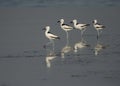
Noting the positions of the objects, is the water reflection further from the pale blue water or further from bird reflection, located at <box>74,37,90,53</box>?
the pale blue water

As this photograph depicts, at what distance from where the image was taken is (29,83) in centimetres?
1574

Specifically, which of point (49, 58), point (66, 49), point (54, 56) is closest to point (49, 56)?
point (54, 56)

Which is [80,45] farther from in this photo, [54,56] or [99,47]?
[54,56]

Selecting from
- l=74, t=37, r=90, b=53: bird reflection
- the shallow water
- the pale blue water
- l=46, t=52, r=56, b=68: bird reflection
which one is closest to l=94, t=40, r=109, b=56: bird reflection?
the shallow water

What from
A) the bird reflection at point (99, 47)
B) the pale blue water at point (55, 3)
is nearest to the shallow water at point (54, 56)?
the bird reflection at point (99, 47)

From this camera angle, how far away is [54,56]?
19.8 meters

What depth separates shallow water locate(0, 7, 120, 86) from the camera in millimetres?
16156

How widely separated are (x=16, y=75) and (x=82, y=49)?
188 inches

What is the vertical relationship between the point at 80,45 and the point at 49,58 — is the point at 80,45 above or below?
above

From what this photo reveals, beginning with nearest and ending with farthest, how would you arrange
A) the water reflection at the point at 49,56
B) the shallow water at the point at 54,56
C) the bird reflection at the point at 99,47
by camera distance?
1. the shallow water at the point at 54,56
2. the water reflection at the point at 49,56
3. the bird reflection at the point at 99,47

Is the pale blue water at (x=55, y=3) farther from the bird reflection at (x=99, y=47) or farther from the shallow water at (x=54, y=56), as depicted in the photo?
the bird reflection at (x=99, y=47)

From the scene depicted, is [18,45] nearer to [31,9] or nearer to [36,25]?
[36,25]

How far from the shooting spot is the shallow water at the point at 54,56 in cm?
1616

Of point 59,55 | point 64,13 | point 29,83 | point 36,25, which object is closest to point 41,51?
point 59,55
